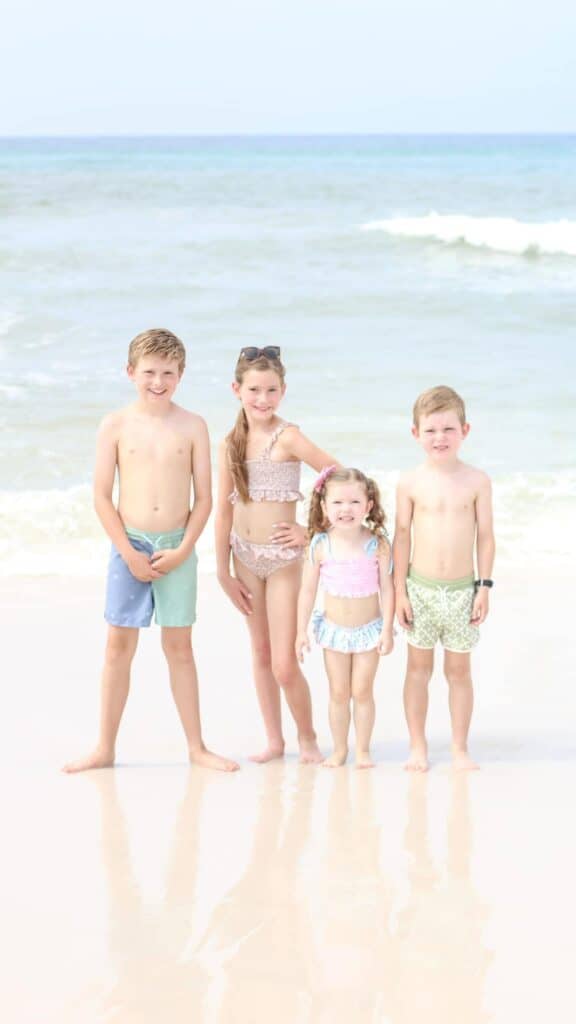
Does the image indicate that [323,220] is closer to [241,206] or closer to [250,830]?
[241,206]

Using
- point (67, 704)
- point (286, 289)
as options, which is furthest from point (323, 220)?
point (67, 704)

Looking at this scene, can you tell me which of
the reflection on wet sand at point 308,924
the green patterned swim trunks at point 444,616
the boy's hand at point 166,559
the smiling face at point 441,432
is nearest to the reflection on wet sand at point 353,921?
the reflection on wet sand at point 308,924

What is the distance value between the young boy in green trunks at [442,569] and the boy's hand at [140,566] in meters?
0.81

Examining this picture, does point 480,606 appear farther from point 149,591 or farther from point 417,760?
point 149,591

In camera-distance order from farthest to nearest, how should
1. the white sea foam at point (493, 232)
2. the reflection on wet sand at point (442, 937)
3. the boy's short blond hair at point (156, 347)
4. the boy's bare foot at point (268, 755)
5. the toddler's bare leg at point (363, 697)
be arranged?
the white sea foam at point (493, 232) < the boy's bare foot at point (268, 755) < the toddler's bare leg at point (363, 697) < the boy's short blond hair at point (156, 347) < the reflection on wet sand at point (442, 937)

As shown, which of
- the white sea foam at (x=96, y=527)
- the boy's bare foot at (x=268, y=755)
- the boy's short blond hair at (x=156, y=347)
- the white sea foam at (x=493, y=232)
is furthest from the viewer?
the white sea foam at (x=493, y=232)

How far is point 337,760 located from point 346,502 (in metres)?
0.87

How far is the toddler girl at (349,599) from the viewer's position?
15.3 ft

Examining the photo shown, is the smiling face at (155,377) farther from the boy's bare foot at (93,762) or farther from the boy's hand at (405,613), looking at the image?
the boy's bare foot at (93,762)

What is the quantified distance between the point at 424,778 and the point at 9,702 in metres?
1.65

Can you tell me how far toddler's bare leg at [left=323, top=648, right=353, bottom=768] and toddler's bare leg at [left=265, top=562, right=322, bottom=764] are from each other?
0.10 m

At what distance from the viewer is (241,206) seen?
92.3 feet

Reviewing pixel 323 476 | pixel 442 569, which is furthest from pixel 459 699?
pixel 323 476

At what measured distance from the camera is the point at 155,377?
4586mm
